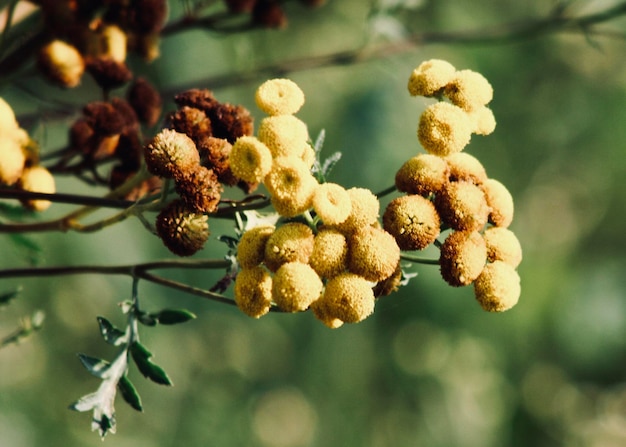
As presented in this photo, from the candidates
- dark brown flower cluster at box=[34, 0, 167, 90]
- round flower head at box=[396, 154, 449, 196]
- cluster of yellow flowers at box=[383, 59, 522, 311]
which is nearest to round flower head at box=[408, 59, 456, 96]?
cluster of yellow flowers at box=[383, 59, 522, 311]

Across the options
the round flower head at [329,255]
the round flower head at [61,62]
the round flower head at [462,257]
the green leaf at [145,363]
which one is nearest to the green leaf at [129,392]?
the green leaf at [145,363]

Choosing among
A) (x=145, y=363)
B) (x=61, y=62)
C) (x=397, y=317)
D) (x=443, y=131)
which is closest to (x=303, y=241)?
(x=443, y=131)

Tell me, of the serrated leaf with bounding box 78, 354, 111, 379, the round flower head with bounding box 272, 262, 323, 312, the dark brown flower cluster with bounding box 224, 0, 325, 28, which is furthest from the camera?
the dark brown flower cluster with bounding box 224, 0, 325, 28

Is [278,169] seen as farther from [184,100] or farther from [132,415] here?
[132,415]

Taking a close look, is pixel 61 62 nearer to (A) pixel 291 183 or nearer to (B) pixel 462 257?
(A) pixel 291 183

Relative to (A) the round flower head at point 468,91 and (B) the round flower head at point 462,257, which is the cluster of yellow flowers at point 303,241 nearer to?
(B) the round flower head at point 462,257

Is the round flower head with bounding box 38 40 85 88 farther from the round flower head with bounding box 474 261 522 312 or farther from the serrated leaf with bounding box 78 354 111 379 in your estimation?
the round flower head with bounding box 474 261 522 312

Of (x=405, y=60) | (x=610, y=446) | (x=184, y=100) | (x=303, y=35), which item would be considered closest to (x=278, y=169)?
(x=184, y=100)

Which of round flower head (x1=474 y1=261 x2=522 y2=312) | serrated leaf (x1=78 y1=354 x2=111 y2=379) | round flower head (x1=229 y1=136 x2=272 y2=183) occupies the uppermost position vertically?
round flower head (x1=229 y1=136 x2=272 y2=183)
